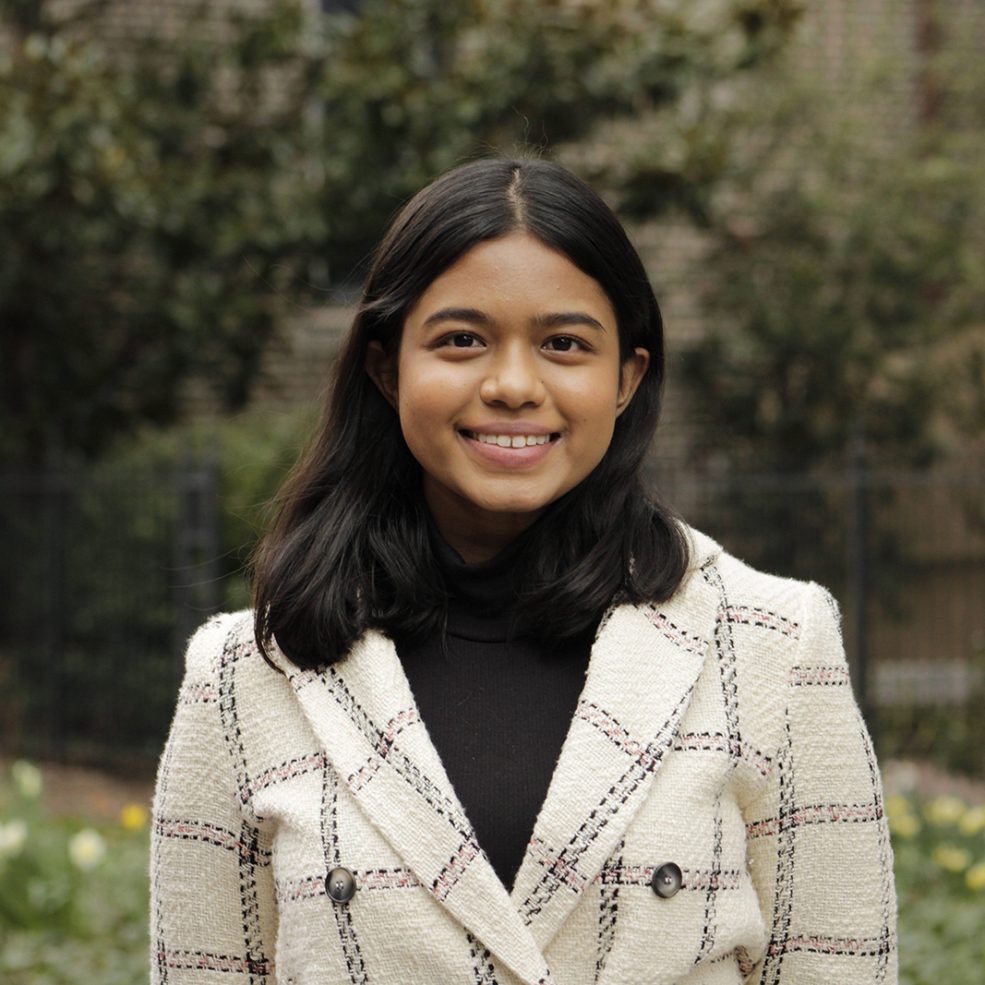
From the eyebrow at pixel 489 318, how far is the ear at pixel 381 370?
0.22 m

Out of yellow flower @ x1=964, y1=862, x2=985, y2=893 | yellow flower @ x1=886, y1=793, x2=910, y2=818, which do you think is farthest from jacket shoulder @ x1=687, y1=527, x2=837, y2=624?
yellow flower @ x1=886, y1=793, x2=910, y2=818

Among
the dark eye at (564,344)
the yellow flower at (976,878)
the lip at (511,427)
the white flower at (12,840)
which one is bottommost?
the yellow flower at (976,878)

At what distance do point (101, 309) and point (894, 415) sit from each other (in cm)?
513

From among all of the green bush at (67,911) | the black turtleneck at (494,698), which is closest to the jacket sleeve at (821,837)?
the black turtleneck at (494,698)

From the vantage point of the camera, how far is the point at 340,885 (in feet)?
6.36

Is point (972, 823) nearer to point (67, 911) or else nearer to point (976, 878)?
point (976, 878)

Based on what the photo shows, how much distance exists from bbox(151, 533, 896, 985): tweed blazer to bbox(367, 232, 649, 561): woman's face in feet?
0.79

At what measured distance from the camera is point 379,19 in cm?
888

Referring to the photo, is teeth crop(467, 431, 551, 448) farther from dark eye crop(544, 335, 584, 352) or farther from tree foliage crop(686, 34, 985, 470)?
tree foliage crop(686, 34, 985, 470)

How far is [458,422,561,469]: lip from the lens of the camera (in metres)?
1.99

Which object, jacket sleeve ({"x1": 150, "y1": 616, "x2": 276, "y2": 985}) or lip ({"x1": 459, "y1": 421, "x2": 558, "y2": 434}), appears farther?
jacket sleeve ({"x1": 150, "y1": 616, "x2": 276, "y2": 985})

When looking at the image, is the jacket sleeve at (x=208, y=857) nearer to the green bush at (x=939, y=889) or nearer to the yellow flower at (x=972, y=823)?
the green bush at (x=939, y=889)

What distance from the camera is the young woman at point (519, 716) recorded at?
1.94 meters

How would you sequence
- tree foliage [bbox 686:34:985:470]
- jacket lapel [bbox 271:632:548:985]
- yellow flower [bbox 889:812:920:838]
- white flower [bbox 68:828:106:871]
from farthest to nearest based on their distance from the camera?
tree foliage [bbox 686:34:985:470] < yellow flower [bbox 889:812:920:838] < white flower [bbox 68:828:106:871] < jacket lapel [bbox 271:632:548:985]
